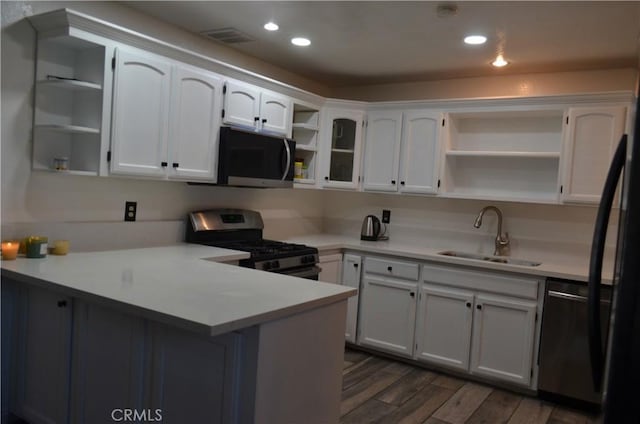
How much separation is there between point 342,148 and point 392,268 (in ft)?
3.88

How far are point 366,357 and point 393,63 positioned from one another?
2.37 metres

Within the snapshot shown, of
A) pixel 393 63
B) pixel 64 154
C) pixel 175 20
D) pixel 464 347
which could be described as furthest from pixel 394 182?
pixel 64 154

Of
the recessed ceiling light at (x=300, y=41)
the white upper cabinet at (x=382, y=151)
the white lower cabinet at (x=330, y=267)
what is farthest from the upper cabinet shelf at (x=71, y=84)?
the white upper cabinet at (x=382, y=151)

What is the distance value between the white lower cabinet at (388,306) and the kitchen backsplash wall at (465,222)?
2.18 feet

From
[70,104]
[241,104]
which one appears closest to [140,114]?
[70,104]

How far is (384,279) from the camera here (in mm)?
3877

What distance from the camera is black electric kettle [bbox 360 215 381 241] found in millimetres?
4406

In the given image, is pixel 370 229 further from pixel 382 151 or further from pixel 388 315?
pixel 388 315

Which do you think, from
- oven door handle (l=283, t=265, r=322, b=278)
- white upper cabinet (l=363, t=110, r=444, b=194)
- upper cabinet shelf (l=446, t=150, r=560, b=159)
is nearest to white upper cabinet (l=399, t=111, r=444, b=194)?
white upper cabinet (l=363, t=110, r=444, b=194)

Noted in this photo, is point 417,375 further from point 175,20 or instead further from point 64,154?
point 175,20

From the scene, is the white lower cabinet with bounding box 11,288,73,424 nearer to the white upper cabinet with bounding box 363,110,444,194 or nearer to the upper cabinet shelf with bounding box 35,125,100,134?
the upper cabinet shelf with bounding box 35,125,100,134

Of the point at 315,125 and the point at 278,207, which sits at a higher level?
the point at 315,125

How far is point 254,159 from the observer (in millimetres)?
3482

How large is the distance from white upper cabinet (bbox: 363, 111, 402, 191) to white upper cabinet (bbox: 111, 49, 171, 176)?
6.30ft
